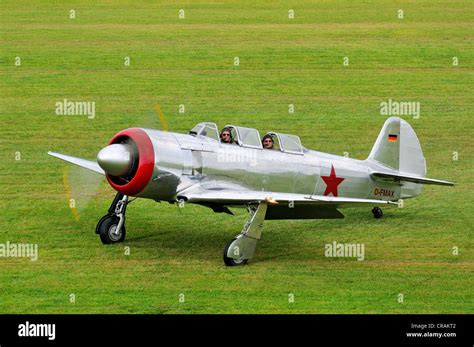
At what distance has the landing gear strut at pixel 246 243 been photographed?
59.0ft

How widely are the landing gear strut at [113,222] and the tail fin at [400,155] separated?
235 inches

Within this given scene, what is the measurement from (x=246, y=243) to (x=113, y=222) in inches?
111

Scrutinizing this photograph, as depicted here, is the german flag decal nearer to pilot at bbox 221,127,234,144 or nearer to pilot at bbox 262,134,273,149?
pilot at bbox 262,134,273,149

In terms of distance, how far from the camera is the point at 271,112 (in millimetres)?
29219

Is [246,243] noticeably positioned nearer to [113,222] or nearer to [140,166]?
[140,166]

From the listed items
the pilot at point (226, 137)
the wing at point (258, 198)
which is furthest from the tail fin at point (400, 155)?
the wing at point (258, 198)

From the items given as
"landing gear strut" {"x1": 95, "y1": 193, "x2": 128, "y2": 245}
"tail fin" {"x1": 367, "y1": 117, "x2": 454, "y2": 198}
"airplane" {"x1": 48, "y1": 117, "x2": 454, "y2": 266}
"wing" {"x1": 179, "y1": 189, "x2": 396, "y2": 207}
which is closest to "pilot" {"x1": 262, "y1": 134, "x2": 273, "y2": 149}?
"airplane" {"x1": 48, "y1": 117, "x2": 454, "y2": 266}

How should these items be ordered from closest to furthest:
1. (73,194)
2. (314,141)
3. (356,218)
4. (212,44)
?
(73,194), (356,218), (314,141), (212,44)

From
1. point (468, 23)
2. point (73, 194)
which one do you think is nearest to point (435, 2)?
point (468, 23)

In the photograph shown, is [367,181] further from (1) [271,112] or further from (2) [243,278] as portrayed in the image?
(1) [271,112]

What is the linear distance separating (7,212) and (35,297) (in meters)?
5.68

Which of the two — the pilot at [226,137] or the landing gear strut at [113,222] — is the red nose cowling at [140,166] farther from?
the pilot at [226,137]

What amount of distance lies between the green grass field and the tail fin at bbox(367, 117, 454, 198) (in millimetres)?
768

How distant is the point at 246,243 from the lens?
59.4 feet
